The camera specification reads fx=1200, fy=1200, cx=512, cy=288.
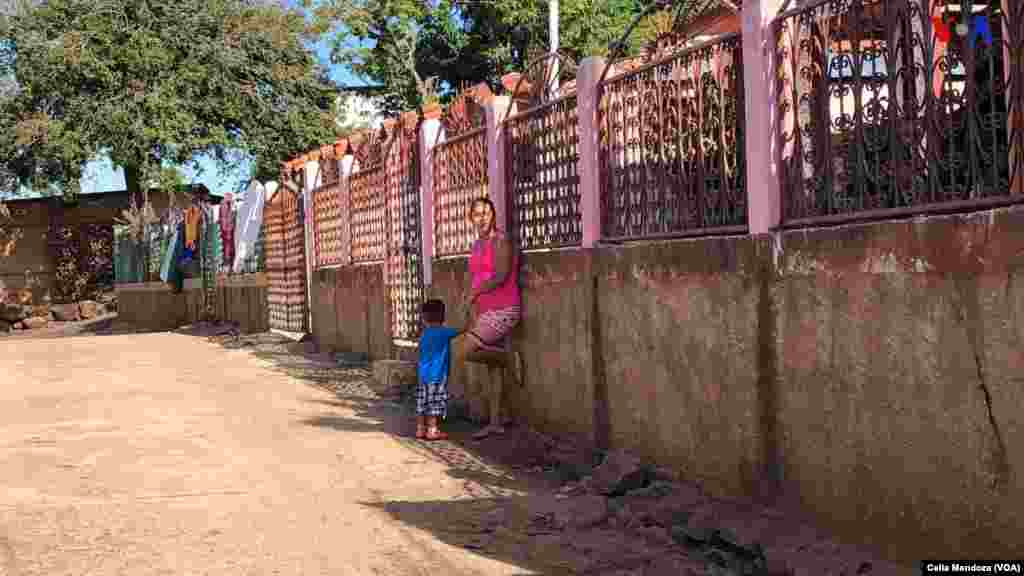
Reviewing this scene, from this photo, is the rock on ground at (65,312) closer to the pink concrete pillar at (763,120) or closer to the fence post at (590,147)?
the fence post at (590,147)

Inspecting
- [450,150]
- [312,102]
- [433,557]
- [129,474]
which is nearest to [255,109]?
[312,102]

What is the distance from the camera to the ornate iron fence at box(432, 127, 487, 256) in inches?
390

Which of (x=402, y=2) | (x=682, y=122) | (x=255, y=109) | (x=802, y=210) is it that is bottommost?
(x=802, y=210)

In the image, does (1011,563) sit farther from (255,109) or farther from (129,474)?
(255,109)

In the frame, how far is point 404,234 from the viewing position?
12555mm

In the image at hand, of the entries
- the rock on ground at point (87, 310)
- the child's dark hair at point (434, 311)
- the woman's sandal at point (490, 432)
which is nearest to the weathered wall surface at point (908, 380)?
the woman's sandal at point (490, 432)

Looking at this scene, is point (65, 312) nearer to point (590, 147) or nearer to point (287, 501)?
point (590, 147)

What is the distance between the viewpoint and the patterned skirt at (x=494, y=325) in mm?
8609

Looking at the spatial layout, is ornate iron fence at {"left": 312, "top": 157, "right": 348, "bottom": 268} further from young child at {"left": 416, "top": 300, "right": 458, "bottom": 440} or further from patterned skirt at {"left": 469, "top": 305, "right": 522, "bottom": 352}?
patterned skirt at {"left": 469, "top": 305, "right": 522, "bottom": 352}

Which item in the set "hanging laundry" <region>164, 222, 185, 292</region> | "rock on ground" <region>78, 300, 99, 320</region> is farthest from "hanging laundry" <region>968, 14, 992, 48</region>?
"rock on ground" <region>78, 300, 99, 320</region>

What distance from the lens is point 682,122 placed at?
21.3 ft

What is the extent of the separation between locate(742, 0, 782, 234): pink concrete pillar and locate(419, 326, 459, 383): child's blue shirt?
12.3ft

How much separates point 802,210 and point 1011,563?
1.86 meters

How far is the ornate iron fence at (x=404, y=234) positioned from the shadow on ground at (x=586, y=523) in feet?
12.8
